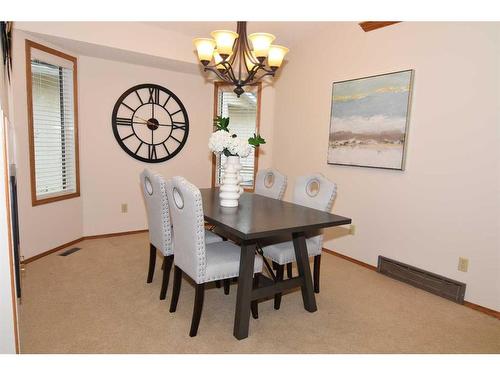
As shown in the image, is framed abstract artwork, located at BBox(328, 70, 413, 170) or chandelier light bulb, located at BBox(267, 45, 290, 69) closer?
chandelier light bulb, located at BBox(267, 45, 290, 69)

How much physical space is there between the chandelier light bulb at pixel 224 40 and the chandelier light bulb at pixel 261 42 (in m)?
0.14

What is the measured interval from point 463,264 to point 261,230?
1926mm

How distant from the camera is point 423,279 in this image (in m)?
3.00

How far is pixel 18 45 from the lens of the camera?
3.07m

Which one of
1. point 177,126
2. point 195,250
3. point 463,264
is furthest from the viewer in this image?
point 177,126

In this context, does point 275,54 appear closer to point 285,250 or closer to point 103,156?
point 285,250

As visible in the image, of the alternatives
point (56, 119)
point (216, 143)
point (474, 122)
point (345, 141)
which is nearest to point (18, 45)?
point (56, 119)

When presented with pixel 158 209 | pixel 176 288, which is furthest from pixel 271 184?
pixel 176 288

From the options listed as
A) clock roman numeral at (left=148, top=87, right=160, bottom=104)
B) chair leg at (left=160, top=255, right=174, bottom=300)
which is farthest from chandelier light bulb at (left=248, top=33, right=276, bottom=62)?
clock roman numeral at (left=148, top=87, right=160, bottom=104)

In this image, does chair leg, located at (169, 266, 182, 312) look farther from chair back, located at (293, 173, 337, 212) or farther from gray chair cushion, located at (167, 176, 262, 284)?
chair back, located at (293, 173, 337, 212)

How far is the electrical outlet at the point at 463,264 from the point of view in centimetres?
271

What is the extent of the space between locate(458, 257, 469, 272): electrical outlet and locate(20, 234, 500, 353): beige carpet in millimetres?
313

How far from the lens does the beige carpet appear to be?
6.79 feet

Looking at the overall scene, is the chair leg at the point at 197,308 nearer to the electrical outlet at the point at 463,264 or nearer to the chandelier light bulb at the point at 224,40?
the chandelier light bulb at the point at 224,40
